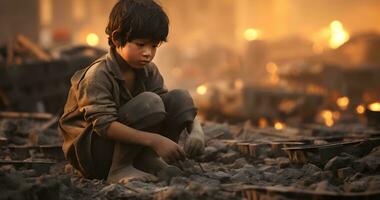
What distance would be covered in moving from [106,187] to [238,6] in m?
45.9

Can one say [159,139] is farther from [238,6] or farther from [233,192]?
[238,6]

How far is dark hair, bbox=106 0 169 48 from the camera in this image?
17.7ft

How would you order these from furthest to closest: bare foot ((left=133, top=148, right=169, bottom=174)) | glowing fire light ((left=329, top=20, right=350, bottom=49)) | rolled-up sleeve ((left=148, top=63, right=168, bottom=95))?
1. glowing fire light ((left=329, top=20, right=350, bottom=49))
2. rolled-up sleeve ((left=148, top=63, right=168, bottom=95))
3. bare foot ((left=133, top=148, right=169, bottom=174))

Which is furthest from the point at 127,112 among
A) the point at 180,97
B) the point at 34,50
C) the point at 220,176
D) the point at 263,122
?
the point at 263,122

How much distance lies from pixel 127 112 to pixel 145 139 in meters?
0.28

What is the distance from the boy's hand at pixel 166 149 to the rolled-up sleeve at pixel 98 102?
1.15ft

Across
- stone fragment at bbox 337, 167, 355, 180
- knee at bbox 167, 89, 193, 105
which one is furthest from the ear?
stone fragment at bbox 337, 167, 355, 180

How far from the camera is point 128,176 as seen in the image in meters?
5.46

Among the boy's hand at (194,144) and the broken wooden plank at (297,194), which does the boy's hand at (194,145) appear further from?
the broken wooden plank at (297,194)

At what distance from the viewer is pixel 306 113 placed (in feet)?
49.1

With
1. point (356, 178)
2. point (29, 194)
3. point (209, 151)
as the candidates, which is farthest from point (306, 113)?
point (29, 194)

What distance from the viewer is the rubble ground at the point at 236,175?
4.79 meters

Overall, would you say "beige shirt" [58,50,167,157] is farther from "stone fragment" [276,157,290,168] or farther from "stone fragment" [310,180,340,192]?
"stone fragment" [310,180,340,192]

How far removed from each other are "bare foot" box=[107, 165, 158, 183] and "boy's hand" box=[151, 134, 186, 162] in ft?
0.82
